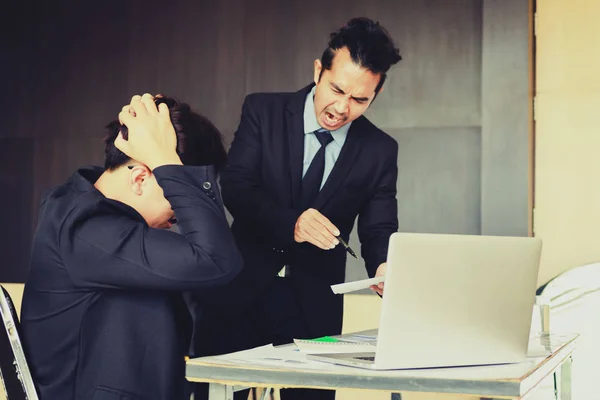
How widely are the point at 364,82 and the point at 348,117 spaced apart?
0.36 ft

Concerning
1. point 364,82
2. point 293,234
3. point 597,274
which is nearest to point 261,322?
point 293,234

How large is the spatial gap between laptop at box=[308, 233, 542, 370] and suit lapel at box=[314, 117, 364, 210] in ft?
3.01

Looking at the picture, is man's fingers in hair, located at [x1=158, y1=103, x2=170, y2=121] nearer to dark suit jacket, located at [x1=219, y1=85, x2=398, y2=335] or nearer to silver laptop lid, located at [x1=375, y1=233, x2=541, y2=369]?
silver laptop lid, located at [x1=375, y1=233, x2=541, y2=369]

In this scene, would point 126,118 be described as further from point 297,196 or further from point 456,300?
point 297,196

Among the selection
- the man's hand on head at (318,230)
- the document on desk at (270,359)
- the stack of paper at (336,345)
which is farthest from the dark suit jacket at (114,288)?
the man's hand on head at (318,230)

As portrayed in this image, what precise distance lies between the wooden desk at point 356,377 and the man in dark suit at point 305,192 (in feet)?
2.80

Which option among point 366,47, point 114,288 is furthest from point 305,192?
point 114,288

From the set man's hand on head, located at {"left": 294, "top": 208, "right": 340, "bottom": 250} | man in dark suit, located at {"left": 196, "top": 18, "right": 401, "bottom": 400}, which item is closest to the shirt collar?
man in dark suit, located at {"left": 196, "top": 18, "right": 401, "bottom": 400}

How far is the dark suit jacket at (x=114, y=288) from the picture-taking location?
4.64 feet

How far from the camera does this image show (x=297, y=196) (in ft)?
7.99

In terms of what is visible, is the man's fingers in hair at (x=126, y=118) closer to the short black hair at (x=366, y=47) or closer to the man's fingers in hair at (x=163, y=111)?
the man's fingers in hair at (x=163, y=111)

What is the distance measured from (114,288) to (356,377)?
1.52ft

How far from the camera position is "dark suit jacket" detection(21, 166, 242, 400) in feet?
4.64

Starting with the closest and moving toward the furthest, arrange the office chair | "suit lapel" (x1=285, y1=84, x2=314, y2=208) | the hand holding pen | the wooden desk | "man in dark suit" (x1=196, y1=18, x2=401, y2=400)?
the wooden desk
the hand holding pen
"man in dark suit" (x1=196, y1=18, x2=401, y2=400)
"suit lapel" (x1=285, y1=84, x2=314, y2=208)
the office chair
